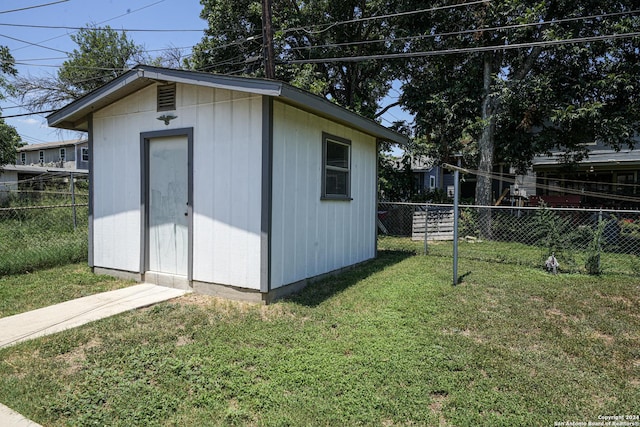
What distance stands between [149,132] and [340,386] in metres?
4.40

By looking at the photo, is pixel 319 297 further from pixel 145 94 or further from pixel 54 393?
pixel 145 94

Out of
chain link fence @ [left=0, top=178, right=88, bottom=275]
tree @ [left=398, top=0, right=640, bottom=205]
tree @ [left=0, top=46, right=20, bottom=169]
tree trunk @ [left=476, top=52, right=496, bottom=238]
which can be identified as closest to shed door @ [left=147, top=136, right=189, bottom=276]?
chain link fence @ [left=0, top=178, right=88, bottom=275]

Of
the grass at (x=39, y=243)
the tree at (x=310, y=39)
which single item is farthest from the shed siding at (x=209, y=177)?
the tree at (x=310, y=39)

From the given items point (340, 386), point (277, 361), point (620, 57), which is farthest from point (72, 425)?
point (620, 57)

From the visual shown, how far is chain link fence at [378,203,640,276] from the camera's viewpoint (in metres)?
6.55

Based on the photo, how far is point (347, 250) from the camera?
658cm

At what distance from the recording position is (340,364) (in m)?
3.04

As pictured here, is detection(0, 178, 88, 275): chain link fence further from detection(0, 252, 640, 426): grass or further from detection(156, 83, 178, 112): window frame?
detection(0, 252, 640, 426): grass

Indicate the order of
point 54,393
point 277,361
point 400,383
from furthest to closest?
point 277,361 < point 400,383 < point 54,393

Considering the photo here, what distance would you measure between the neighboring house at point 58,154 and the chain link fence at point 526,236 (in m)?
25.7

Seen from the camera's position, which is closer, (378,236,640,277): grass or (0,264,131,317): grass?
(0,264,131,317): grass

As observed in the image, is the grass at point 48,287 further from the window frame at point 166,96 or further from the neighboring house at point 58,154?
the neighboring house at point 58,154

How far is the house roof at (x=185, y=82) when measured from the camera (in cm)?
428

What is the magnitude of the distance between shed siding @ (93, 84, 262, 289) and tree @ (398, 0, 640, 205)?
6328 mm
